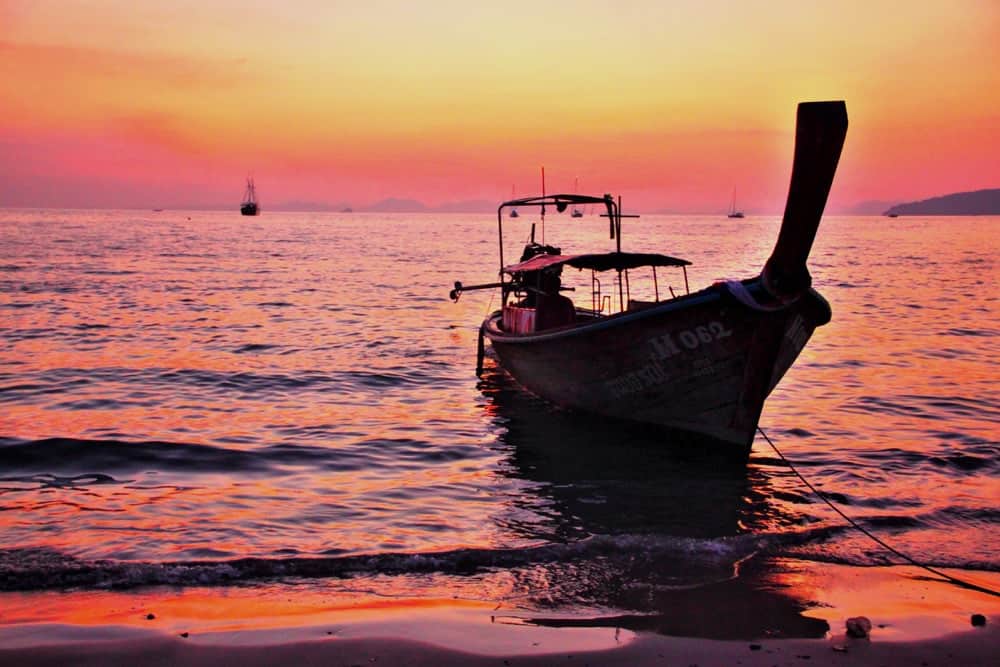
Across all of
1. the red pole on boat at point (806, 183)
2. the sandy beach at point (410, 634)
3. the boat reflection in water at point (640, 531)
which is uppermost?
the red pole on boat at point (806, 183)

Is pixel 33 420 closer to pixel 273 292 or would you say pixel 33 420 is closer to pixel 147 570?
pixel 147 570

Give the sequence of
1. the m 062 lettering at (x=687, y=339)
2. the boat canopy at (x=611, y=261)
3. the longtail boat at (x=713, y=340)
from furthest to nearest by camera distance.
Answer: the boat canopy at (x=611, y=261) → the m 062 lettering at (x=687, y=339) → the longtail boat at (x=713, y=340)

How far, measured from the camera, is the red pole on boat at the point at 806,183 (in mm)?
8375

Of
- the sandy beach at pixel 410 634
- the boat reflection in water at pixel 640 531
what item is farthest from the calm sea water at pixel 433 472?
the sandy beach at pixel 410 634

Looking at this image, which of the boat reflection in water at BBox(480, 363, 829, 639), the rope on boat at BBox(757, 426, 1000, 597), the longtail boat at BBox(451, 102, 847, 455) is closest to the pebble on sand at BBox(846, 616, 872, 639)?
the boat reflection in water at BBox(480, 363, 829, 639)

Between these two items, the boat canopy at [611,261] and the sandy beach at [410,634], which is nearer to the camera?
the sandy beach at [410,634]

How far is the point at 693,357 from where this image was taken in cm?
1120

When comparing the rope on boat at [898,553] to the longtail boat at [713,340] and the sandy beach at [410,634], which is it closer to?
the sandy beach at [410,634]

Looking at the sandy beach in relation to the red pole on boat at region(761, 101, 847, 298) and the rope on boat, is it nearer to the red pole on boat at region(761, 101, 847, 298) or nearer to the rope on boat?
the rope on boat

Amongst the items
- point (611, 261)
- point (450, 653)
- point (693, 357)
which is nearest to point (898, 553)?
point (693, 357)

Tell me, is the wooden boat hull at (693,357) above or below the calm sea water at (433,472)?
above

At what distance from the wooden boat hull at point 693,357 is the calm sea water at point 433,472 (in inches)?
21.1

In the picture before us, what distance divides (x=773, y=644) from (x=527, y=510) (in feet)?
13.3

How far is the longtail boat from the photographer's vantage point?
29.2 feet
